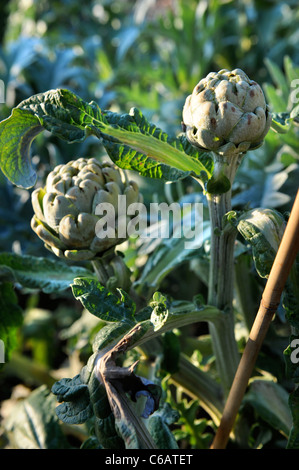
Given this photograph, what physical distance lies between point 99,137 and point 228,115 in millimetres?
119

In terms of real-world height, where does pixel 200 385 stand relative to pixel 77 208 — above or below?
below

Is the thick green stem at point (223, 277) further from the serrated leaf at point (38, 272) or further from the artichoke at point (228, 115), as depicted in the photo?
the serrated leaf at point (38, 272)

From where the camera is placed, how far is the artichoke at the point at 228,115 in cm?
41

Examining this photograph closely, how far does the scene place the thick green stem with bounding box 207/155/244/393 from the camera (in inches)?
18.4

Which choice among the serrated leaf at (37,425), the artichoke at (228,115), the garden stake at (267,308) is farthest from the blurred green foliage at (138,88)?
the artichoke at (228,115)

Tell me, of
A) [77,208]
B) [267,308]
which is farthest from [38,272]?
[267,308]

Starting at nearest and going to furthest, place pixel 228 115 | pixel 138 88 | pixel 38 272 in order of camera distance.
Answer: pixel 228 115
pixel 38 272
pixel 138 88

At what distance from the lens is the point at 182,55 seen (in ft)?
3.79

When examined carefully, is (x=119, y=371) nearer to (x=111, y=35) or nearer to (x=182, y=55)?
(x=182, y=55)

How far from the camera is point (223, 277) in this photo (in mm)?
497

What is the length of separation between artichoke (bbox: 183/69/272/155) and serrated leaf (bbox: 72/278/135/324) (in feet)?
0.48

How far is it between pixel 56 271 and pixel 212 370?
10.0 inches

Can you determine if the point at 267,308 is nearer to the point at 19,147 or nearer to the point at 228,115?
the point at 228,115
